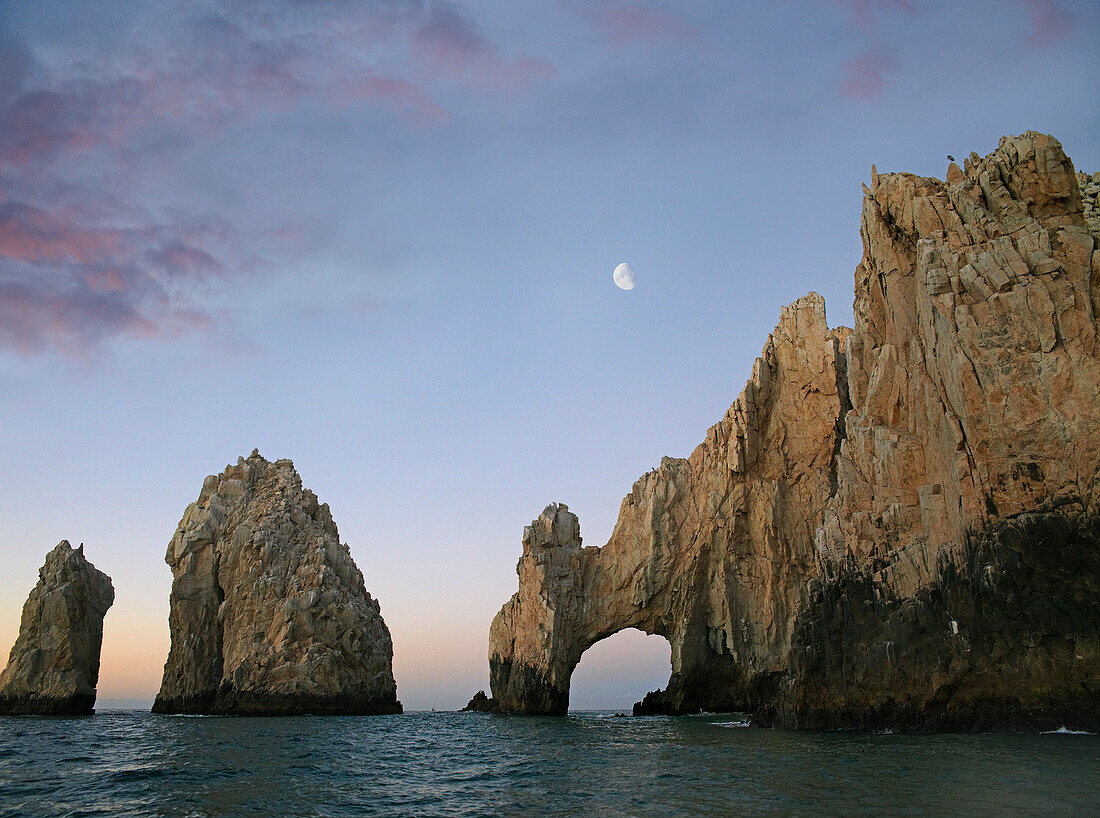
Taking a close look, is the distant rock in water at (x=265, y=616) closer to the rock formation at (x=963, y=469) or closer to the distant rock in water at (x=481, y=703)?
the distant rock in water at (x=481, y=703)

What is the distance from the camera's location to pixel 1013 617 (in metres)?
23.7

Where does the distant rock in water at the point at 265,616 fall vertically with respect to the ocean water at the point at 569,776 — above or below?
above

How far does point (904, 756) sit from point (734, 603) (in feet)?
97.9

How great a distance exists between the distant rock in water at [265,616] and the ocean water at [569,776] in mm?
21941

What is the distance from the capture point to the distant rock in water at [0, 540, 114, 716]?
54406 millimetres

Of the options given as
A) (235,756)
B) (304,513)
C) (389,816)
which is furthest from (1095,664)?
(304,513)

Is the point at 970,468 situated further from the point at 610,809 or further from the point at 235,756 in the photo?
the point at 235,756

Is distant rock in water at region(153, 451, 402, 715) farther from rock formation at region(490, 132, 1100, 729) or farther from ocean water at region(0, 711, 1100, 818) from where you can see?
rock formation at region(490, 132, 1100, 729)

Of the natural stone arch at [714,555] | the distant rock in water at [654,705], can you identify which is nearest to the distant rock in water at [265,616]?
the natural stone arch at [714,555]

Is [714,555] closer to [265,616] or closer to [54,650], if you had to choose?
[265,616]

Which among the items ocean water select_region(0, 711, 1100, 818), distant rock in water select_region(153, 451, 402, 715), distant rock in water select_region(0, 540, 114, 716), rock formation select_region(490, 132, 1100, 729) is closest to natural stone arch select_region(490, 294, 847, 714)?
rock formation select_region(490, 132, 1100, 729)

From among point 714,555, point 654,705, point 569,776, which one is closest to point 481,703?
point 654,705

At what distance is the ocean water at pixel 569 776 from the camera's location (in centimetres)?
1488

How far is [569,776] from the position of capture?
68.4 feet
